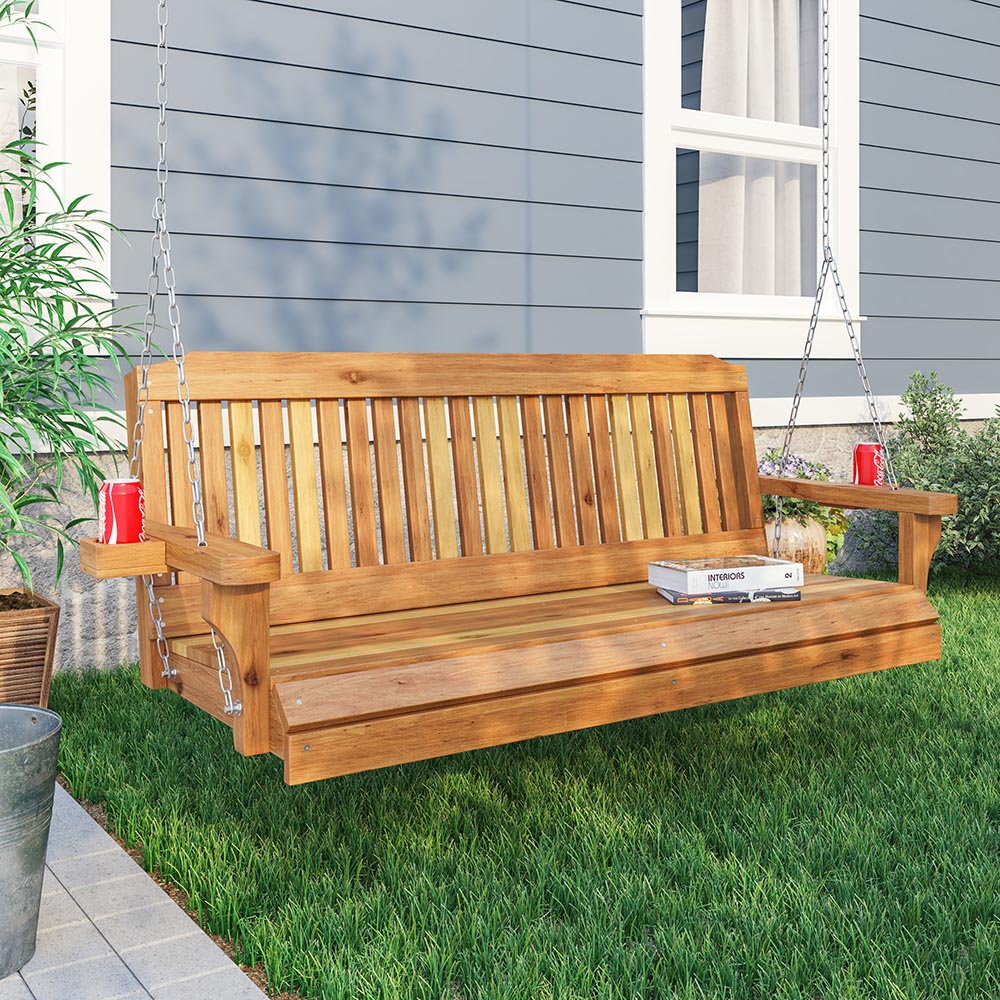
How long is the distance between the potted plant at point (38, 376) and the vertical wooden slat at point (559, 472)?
122 cm

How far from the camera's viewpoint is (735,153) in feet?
17.6

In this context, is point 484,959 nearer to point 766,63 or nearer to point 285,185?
point 285,185

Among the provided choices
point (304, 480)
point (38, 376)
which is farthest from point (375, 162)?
point (304, 480)

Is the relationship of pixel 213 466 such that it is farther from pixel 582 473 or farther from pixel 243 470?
pixel 582 473

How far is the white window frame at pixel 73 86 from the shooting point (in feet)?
12.4

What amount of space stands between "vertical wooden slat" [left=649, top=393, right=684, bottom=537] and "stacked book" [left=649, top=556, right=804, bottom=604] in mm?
440

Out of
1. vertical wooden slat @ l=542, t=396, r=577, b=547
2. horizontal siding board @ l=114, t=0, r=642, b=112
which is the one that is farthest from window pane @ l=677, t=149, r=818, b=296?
vertical wooden slat @ l=542, t=396, r=577, b=547

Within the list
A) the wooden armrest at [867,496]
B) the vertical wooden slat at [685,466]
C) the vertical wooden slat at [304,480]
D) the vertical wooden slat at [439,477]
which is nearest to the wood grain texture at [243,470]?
the vertical wooden slat at [304,480]

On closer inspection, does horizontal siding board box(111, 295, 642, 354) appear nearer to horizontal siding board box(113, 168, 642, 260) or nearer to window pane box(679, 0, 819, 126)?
horizontal siding board box(113, 168, 642, 260)

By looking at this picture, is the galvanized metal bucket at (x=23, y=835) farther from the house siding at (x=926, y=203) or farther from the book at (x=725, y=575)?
the house siding at (x=926, y=203)

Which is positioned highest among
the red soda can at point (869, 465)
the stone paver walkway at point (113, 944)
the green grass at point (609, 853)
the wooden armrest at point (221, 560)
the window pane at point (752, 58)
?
the window pane at point (752, 58)

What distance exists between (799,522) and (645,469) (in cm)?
203

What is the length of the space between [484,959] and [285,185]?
310 centimetres

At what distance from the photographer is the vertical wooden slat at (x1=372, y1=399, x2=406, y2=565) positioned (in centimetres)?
280
